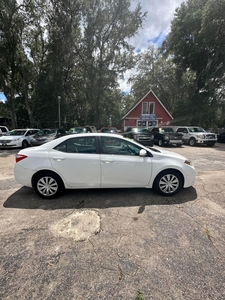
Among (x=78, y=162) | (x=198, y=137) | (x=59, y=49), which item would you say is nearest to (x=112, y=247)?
(x=78, y=162)

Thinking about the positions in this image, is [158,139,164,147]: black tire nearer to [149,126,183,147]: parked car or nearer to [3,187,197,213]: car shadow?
[149,126,183,147]: parked car

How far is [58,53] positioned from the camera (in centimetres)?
2048

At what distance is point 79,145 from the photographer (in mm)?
3596

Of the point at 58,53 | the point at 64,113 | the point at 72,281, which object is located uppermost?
the point at 58,53

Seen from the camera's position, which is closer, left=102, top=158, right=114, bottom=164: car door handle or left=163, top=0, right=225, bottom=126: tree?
left=102, top=158, right=114, bottom=164: car door handle

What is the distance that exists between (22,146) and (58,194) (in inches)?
392

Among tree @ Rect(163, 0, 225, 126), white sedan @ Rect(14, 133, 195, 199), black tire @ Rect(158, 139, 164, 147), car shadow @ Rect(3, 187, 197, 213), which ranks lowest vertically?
car shadow @ Rect(3, 187, 197, 213)

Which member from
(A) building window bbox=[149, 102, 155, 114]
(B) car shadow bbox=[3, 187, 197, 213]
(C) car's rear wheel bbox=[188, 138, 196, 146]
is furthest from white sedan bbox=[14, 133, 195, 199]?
(A) building window bbox=[149, 102, 155, 114]

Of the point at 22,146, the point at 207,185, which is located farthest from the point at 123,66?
→ the point at 207,185

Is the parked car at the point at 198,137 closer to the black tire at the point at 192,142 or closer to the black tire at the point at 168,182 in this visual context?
the black tire at the point at 192,142

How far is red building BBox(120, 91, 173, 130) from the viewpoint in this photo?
25781 mm

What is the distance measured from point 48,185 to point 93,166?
1.16 metres

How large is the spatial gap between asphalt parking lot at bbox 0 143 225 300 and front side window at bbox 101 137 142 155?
109cm

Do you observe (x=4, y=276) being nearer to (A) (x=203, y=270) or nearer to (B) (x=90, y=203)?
(B) (x=90, y=203)
